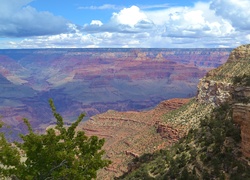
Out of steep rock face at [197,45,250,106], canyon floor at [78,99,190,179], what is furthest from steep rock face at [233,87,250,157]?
canyon floor at [78,99,190,179]

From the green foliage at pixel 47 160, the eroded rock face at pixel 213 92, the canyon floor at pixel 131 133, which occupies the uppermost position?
the green foliage at pixel 47 160

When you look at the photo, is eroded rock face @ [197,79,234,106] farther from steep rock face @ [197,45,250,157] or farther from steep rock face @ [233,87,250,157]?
steep rock face @ [233,87,250,157]

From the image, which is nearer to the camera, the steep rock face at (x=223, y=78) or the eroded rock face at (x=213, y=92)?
the eroded rock face at (x=213, y=92)

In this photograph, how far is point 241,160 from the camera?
75.9 ft

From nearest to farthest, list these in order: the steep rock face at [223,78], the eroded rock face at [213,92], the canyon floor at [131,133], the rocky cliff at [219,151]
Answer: the rocky cliff at [219,151]
the eroded rock face at [213,92]
the steep rock face at [223,78]
the canyon floor at [131,133]

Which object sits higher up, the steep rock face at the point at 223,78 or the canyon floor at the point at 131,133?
the steep rock face at the point at 223,78

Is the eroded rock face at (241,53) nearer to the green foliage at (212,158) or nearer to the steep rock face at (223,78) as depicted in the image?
the steep rock face at (223,78)

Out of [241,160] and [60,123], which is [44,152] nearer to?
[60,123]

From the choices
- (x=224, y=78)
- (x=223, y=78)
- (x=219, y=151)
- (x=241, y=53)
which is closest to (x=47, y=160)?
(x=219, y=151)

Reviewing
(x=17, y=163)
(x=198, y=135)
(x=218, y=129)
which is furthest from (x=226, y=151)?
(x=17, y=163)

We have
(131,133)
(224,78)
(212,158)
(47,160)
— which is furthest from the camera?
(131,133)

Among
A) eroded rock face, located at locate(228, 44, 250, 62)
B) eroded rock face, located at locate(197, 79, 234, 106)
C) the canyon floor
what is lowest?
the canyon floor

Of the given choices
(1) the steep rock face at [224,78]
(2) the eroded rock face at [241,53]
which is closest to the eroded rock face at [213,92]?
(1) the steep rock face at [224,78]

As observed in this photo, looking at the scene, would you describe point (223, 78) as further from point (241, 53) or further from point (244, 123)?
point (244, 123)
